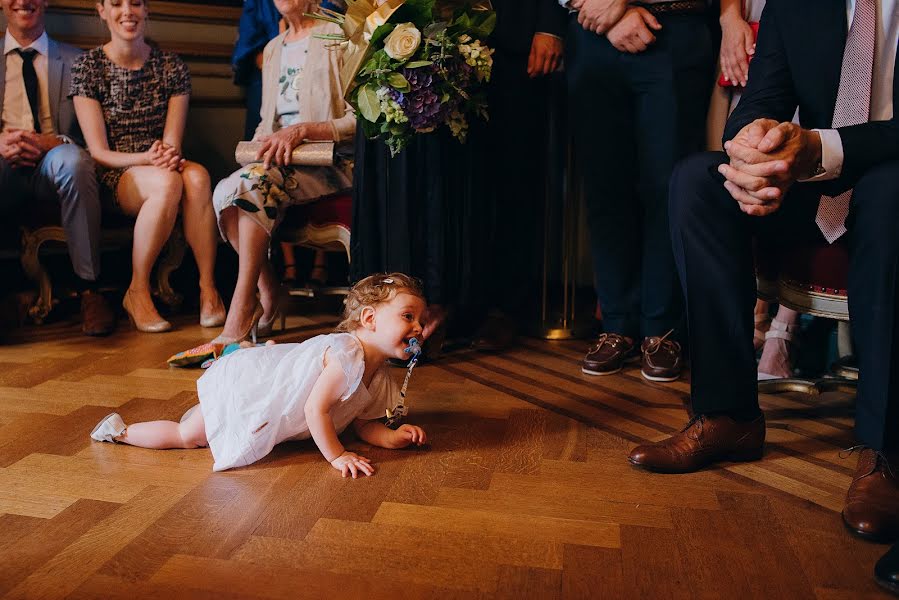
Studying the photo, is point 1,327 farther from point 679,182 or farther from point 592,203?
point 679,182

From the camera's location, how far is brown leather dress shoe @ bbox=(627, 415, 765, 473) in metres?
1.66

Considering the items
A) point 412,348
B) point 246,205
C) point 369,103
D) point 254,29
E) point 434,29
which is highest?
point 254,29

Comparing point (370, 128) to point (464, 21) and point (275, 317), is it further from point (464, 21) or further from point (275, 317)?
point (275, 317)

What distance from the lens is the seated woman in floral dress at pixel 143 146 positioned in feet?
10.4


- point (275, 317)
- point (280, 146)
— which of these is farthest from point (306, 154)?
point (275, 317)

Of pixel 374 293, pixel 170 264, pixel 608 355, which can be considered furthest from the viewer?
pixel 170 264

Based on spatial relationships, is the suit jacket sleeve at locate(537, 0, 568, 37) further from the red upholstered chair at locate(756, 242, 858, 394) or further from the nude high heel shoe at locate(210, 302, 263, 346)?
the nude high heel shoe at locate(210, 302, 263, 346)

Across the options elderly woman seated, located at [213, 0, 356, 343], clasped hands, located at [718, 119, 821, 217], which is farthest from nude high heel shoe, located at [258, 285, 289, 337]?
clasped hands, located at [718, 119, 821, 217]

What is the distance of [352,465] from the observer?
164 centimetres

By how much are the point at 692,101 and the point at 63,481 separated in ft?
6.15

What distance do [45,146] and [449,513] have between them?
98.7 inches

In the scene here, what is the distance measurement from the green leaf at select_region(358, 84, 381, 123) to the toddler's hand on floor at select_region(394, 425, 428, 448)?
96 cm

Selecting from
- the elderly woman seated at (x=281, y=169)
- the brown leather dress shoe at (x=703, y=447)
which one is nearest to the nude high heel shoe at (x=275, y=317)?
the elderly woman seated at (x=281, y=169)

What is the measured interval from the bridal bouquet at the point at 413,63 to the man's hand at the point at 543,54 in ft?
0.84
